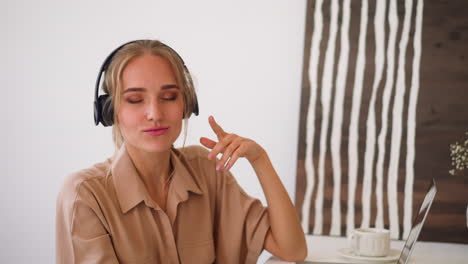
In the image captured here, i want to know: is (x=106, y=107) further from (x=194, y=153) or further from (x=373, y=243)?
(x=373, y=243)

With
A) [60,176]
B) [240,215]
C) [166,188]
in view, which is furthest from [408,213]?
[60,176]

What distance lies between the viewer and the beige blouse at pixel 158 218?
131 cm

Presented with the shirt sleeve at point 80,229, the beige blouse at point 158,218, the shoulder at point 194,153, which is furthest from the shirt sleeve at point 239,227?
the shirt sleeve at point 80,229

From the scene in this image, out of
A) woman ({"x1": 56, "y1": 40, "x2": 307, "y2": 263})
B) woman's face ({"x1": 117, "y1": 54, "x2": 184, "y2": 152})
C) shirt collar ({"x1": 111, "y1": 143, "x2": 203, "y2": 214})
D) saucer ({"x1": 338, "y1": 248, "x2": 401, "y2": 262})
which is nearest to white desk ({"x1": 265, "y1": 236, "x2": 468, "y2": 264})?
saucer ({"x1": 338, "y1": 248, "x2": 401, "y2": 262})

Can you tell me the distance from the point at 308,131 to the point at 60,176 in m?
1.05

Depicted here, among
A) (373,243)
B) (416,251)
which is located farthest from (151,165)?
(416,251)

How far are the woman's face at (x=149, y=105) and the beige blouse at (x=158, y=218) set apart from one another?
0.09 metres

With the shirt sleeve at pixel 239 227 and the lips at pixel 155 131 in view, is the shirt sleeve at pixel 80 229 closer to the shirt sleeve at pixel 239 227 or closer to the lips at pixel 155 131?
the lips at pixel 155 131

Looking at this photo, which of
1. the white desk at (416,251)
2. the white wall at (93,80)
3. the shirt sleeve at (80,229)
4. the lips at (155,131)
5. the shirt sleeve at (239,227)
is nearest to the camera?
the shirt sleeve at (80,229)

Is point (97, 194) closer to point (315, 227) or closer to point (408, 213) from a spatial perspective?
point (315, 227)

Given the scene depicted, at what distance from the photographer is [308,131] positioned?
2252 millimetres

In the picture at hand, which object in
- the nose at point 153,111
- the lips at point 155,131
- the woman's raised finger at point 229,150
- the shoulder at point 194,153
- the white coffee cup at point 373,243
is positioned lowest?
the white coffee cup at point 373,243

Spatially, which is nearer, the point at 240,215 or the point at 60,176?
the point at 240,215

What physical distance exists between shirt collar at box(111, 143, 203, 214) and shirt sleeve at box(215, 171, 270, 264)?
0.33 feet
